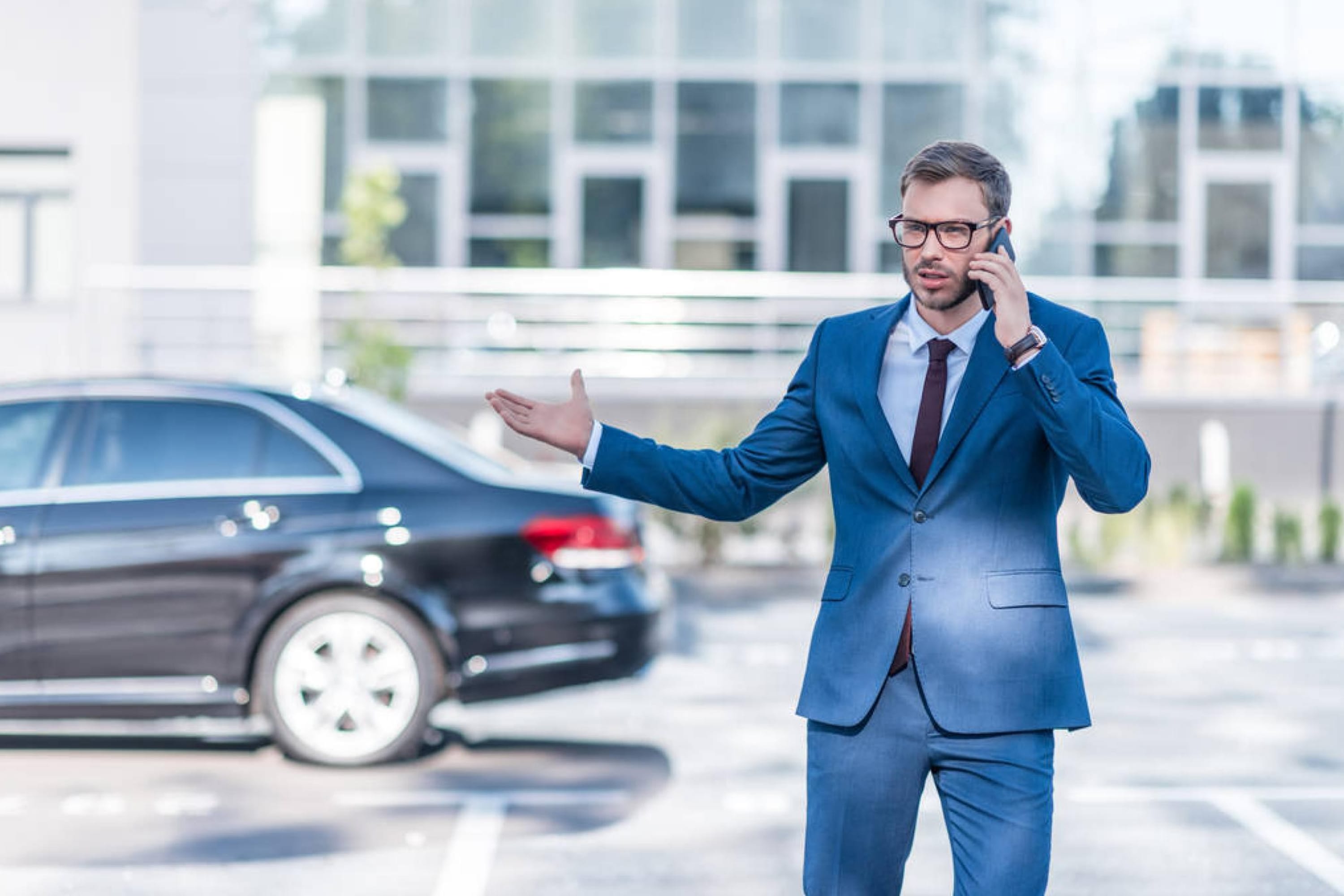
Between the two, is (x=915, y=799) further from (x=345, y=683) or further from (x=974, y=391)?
(x=345, y=683)

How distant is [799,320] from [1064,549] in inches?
274

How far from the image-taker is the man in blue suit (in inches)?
145

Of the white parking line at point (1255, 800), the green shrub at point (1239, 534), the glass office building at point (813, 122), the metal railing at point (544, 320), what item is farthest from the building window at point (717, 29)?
the white parking line at point (1255, 800)

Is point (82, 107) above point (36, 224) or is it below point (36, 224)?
above

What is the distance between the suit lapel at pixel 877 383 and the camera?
3.74 m

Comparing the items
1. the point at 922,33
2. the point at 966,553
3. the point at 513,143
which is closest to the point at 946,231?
the point at 966,553

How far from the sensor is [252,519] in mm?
8148

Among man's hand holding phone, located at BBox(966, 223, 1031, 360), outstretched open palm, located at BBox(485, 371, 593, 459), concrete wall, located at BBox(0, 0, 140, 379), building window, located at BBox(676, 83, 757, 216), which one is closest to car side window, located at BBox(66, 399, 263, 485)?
outstretched open palm, located at BBox(485, 371, 593, 459)

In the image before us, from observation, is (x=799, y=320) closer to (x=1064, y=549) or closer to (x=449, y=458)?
(x=1064, y=549)

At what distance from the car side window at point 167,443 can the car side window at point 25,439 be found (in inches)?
6.1

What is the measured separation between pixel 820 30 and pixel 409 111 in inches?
209

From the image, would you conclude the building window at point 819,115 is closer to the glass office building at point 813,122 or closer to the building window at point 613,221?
the glass office building at point 813,122

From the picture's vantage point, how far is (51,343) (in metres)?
24.4

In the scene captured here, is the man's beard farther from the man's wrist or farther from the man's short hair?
the man's wrist
